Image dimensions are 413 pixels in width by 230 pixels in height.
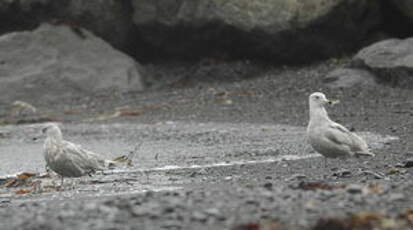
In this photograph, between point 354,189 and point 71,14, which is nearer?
point 354,189

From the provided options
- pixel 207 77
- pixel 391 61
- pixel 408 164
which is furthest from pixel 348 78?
pixel 408 164

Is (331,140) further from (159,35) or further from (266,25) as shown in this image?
(159,35)

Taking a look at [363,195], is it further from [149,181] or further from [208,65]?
[208,65]

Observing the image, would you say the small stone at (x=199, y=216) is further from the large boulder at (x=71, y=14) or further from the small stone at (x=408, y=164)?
the large boulder at (x=71, y=14)

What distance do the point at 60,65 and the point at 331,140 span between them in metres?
13.4

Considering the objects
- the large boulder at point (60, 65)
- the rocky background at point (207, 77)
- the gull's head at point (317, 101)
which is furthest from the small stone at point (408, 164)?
the large boulder at point (60, 65)

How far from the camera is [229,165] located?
12.5m

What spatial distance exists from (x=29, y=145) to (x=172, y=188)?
695 centimetres

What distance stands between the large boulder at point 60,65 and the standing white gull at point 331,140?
12015 millimetres

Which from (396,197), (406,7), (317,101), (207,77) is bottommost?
(207,77)

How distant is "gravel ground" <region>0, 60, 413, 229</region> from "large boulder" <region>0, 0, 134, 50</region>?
147 centimetres

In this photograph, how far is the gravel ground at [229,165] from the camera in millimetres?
6836

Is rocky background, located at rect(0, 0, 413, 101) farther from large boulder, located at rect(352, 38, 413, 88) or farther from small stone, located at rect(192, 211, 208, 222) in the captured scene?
small stone, located at rect(192, 211, 208, 222)

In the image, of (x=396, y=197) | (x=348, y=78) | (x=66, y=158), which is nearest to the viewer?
(x=396, y=197)
